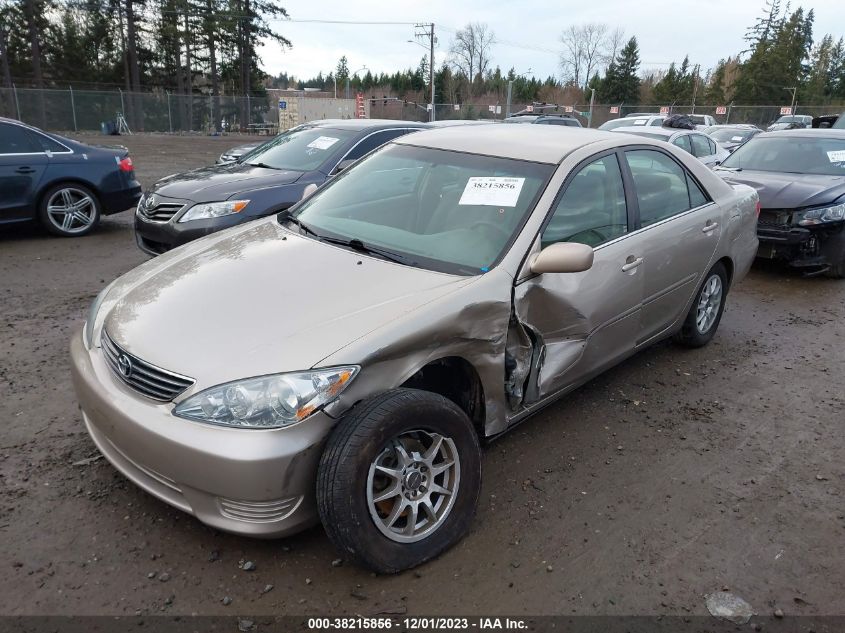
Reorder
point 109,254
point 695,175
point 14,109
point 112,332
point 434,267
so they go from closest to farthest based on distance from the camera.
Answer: point 112,332 < point 434,267 < point 695,175 < point 109,254 < point 14,109

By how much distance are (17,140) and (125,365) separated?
21.4 feet

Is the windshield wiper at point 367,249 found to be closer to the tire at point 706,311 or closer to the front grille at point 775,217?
the tire at point 706,311

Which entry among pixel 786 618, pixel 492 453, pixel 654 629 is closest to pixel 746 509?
pixel 786 618

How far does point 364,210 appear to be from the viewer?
3674 millimetres

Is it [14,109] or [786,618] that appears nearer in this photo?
[786,618]

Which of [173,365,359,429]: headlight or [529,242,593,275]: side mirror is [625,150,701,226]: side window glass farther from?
[173,365,359,429]: headlight

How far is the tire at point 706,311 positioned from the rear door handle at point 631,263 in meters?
1.10

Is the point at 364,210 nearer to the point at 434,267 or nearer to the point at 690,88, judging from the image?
the point at 434,267

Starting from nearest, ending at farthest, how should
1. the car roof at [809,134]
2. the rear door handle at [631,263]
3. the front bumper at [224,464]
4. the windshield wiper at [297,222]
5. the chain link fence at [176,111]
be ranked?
the front bumper at [224,464] → the windshield wiper at [297,222] → the rear door handle at [631,263] → the car roof at [809,134] → the chain link fence at [176,111]

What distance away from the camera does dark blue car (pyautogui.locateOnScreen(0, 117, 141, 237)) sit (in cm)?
744

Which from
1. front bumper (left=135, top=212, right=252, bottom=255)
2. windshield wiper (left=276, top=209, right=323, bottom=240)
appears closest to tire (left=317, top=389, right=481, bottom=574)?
windshield wiper (left=276, top=209, right=323, bottom=240)

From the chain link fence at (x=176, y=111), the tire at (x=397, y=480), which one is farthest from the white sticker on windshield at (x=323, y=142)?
the chain link fence at (x=176, y=111)

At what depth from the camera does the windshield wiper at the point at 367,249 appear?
310 cm

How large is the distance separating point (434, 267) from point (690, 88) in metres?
73.1
